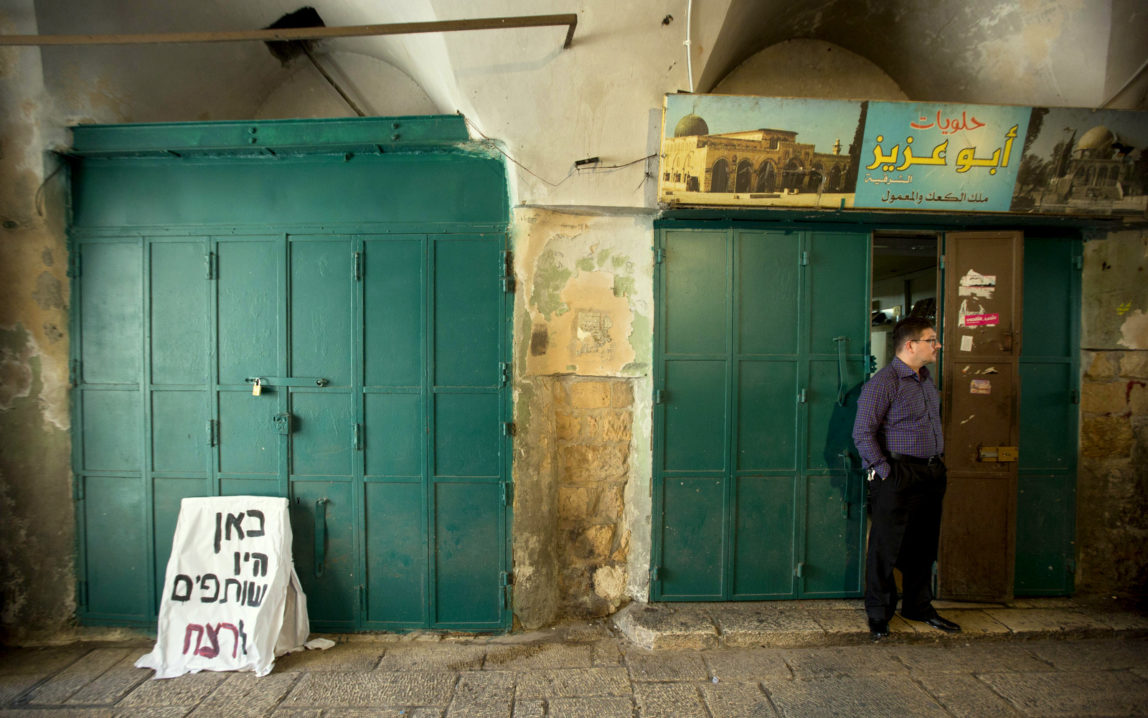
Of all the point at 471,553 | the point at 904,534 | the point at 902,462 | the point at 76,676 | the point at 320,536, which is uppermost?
the point at 902,462

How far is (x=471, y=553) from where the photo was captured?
310 cm

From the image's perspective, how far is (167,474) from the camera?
3119mm

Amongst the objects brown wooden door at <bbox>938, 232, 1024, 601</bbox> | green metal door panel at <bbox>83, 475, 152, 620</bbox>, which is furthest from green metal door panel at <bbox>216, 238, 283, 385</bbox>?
brown wooden door at <bbox>938, 232, 1024, 601</bbox>

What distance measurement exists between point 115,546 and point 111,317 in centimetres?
159

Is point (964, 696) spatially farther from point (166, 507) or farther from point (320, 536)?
point (166, 507)

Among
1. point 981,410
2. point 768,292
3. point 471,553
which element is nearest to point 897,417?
point 981,410

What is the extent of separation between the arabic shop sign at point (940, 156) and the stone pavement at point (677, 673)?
284 cm

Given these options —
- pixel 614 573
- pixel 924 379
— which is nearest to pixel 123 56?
pixel 614 573

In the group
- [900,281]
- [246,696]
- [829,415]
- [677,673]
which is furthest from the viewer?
[900,281]

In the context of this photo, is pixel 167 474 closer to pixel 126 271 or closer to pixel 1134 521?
pixel 126 271

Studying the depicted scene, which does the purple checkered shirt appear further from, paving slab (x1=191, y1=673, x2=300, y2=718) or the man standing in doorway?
paving slab (x1=191, y1=673, x2=300, y2=718)

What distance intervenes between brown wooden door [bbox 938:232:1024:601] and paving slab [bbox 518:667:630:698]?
8.17 ft

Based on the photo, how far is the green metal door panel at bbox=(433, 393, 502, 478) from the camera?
3.09 meters

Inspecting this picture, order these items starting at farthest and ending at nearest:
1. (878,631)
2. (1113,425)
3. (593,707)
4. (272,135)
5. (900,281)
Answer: (900,281) → (1113,425) → (272,135) → (878,631) → (593,707)
